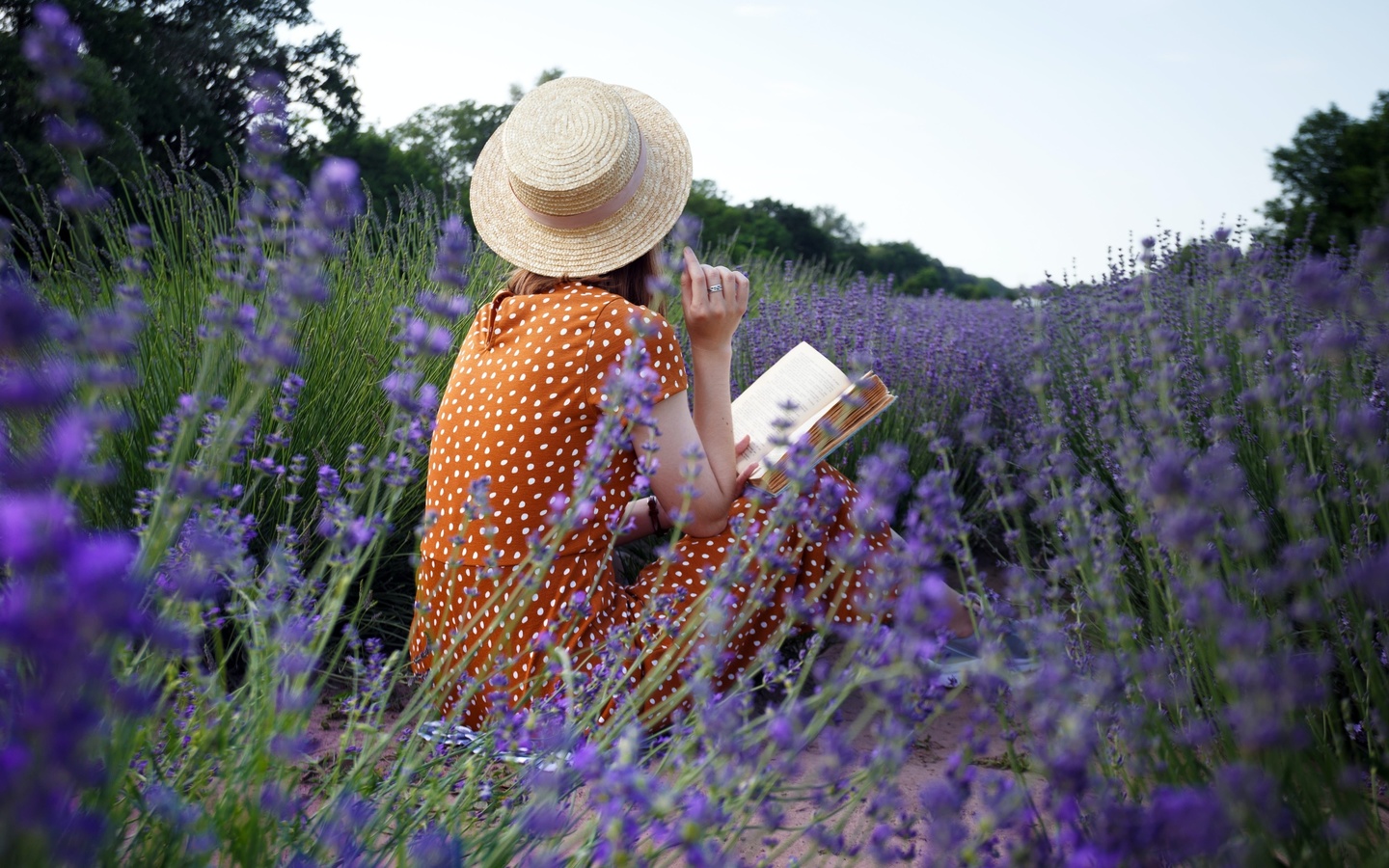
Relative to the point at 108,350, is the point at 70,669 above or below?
below

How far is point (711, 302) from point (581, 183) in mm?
406

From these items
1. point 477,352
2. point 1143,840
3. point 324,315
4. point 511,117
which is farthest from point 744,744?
point 324,315

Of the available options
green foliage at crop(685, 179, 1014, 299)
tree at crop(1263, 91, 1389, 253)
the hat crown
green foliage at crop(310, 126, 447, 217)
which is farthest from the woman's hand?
green foliage at crop(685, 179, 1014, 299)

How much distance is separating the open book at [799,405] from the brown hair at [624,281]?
1.33 ft

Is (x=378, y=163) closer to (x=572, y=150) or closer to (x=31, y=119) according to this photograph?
(x=31, y=119)

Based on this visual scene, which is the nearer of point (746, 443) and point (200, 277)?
point (746, 443)

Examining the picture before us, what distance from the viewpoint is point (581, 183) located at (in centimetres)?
209

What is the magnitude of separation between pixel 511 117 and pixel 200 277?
1.22 meters

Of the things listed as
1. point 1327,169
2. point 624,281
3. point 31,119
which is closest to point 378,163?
point 31,119

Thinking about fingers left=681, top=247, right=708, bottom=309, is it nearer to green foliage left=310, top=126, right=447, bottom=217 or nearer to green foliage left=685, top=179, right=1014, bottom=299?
green foliage left=310, top=126, right=447, bottom=217

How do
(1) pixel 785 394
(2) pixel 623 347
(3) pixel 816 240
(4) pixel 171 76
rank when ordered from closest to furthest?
(2) pixel 623 347 < (1) pixel 785 394 < (4) pixel 171 76 < (3) pixel 816 240

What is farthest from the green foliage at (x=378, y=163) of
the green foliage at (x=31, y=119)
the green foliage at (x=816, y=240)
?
the green foliage at (x=816, y=240)

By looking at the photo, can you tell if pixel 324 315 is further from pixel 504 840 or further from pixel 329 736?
pixel 504 840

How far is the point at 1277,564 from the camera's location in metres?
2.38
